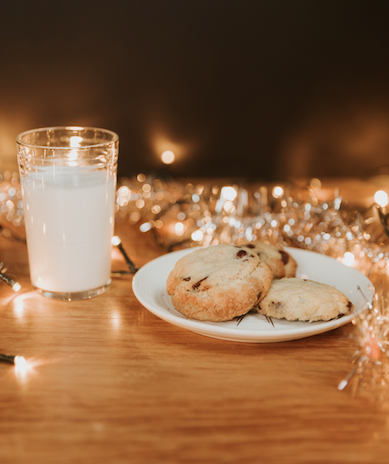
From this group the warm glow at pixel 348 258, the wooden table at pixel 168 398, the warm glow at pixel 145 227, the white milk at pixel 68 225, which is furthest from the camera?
the warm glow at pixel 145 227

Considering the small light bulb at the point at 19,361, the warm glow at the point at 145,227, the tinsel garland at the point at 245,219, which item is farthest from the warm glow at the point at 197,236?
the small light bulb at the point at 19,361

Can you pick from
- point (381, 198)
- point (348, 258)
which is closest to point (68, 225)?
point (348, 258)

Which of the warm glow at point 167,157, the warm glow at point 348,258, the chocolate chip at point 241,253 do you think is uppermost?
the warm glow at point 167,157

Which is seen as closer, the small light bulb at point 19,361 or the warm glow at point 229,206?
the small light bulb at point 19,361

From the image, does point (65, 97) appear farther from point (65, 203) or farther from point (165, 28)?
point (65, 203)

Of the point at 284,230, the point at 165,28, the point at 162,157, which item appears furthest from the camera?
the point at 162,157

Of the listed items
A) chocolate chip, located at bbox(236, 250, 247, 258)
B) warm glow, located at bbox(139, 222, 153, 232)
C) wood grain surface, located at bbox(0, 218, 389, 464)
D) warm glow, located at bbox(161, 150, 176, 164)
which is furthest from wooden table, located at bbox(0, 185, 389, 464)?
warm glow, located at bbox(161, 150, 176, 164)

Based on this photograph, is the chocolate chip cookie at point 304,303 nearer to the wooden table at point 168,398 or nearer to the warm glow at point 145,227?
the wooden table at point 168,398

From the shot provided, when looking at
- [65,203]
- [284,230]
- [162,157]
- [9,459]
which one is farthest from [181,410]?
[162,157]
